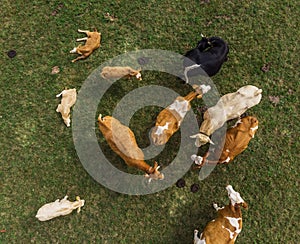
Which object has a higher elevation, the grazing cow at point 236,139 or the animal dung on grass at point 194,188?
the grazing cow at point 236,139

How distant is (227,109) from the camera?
5785 mm

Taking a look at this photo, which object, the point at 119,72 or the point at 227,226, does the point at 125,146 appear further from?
the point at 227,226

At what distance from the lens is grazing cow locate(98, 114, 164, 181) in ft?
18.3

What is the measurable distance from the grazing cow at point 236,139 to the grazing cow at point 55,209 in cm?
224

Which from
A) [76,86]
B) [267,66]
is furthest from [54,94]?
[267,66]

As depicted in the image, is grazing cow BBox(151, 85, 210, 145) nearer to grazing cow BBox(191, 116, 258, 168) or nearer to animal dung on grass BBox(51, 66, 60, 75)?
grazing cow BBox(191, 116, 258, 168)

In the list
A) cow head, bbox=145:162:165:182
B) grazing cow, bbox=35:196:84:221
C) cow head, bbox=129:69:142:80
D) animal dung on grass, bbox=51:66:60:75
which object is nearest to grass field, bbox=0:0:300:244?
animal dung on grass, bbox=51:66:60:75

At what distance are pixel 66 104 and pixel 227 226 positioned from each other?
3.47 meters

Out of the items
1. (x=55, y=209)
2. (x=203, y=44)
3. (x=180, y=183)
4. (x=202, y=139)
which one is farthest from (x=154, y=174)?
(x=203, y=44)

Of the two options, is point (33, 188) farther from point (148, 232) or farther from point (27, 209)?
point (148, 232)

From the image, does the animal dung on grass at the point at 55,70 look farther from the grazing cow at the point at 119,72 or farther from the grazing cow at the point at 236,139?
the grazing cow at the point at 236,139

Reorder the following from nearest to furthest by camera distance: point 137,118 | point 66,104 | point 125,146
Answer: point 125,146 → point 66,104 → point 137,118

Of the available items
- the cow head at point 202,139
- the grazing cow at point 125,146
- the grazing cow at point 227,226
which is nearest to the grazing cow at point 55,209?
the grazing cow at point 125,146

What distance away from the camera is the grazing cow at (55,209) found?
18.8 ft
